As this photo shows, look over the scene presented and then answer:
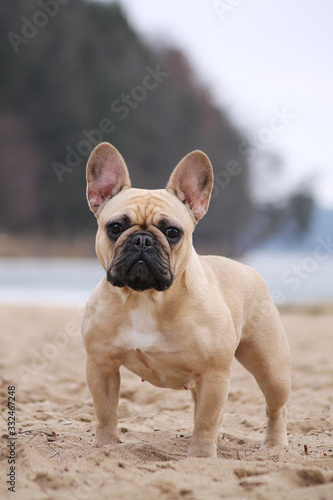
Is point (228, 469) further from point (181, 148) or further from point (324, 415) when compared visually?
point (181, 148)

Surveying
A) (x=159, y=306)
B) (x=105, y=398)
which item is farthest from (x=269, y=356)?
(x=105, y=398)

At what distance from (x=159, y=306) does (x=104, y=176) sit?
92 centimetres

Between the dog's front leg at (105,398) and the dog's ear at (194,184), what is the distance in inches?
42.5

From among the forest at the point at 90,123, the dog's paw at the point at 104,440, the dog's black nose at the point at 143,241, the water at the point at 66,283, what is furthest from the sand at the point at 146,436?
the forest at the point at 90,123

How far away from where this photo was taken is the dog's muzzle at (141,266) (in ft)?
10.3

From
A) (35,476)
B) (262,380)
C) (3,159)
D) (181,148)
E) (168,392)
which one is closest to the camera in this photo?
(35,476)

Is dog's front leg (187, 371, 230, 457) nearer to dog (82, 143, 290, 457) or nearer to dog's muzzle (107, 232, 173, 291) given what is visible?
dog (82, 143, 290, 457)

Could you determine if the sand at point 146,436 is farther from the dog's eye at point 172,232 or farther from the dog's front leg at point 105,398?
the dog's eye at point 172,232

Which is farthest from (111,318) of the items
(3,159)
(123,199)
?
(3,159)

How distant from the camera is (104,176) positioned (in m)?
3.70

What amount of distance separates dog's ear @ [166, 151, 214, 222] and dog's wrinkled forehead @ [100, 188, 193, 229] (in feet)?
0.28

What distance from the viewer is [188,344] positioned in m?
3.27

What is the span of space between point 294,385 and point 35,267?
14.8 m

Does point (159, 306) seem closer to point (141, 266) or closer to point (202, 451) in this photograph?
point (141, 266)
